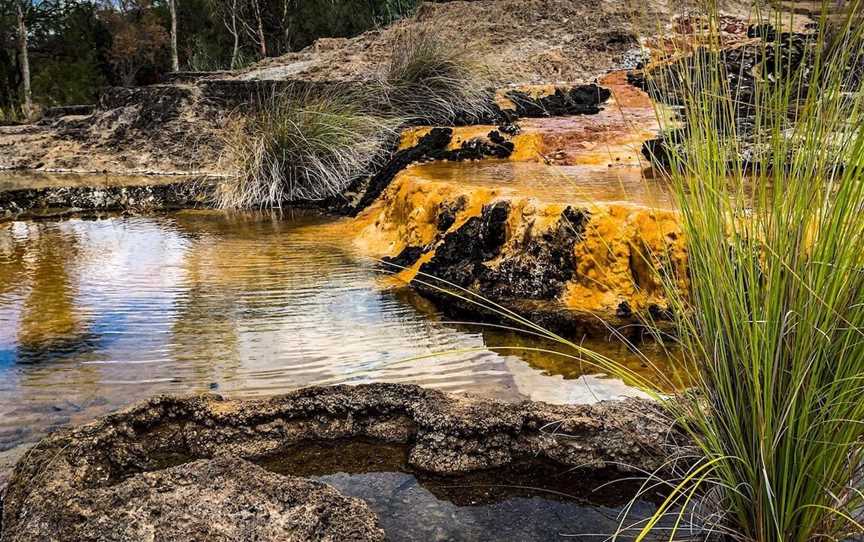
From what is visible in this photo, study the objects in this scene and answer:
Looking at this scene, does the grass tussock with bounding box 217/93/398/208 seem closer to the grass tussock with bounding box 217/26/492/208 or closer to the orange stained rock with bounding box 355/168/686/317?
the grass tussock with bounding box 217/26/492/208

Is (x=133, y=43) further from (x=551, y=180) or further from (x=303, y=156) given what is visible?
(x=551, y=180)

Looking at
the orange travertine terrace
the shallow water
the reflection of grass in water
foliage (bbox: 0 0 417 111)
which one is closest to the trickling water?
the orange travertine terrace

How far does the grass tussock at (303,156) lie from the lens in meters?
6.58

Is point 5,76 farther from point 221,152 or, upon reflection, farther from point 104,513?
point 104,513

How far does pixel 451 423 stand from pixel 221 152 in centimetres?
686

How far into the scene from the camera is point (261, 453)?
75.1 inches

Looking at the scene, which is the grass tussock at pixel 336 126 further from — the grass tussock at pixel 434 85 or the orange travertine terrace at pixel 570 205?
the orange travertine terrace at pixel 570 205

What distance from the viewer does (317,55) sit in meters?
10.3

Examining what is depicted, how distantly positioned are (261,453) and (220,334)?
1.22m

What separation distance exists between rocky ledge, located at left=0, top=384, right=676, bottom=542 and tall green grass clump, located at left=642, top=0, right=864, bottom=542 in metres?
0.35

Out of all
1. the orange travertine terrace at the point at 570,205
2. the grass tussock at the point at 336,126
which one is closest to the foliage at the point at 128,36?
the grass tussock at the point at 336,126

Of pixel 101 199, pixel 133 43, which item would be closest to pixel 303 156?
pixel 101 199

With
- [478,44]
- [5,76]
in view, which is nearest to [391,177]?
[478,44]

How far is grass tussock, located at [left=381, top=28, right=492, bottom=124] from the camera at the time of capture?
722 cm
